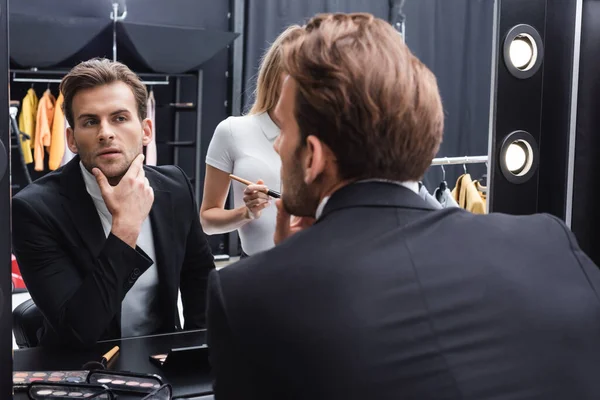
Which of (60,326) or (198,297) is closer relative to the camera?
(60,326)

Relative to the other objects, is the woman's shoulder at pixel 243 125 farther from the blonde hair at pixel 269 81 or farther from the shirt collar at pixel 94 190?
the shirt collar at pixel 94 190

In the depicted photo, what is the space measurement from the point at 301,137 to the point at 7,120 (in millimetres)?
514

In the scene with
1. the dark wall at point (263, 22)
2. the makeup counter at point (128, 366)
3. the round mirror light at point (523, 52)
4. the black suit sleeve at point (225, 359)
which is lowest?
the makeup counter at point (128, 366)

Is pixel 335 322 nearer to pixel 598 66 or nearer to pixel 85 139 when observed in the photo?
pixel 85 139

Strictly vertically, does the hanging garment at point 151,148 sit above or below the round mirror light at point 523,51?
below

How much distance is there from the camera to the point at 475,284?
0.88 m

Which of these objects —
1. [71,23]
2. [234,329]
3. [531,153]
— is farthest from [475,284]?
[71,23]

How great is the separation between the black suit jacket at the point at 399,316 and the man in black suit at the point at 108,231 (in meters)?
0.71

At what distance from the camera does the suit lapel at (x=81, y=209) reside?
5.53 ft

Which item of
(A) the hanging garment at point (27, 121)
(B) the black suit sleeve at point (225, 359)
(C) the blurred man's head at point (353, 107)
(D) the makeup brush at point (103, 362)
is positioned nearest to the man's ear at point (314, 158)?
(C) the blurred man's head at point (353, 107)

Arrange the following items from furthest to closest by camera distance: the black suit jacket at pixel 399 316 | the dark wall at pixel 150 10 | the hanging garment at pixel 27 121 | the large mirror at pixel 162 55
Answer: the dark wall at pixel 150 10, the hanging garment at pixel 27 121, the large mirror at pixel 162 55, the black suit jacket at pixel 399 316

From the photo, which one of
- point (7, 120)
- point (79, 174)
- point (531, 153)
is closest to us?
point (7, 120)

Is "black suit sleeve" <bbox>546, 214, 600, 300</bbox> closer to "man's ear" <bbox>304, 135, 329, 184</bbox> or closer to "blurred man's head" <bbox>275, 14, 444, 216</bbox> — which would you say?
"blurred man's head" <bbox>275, 14, 444, 216</bbox>

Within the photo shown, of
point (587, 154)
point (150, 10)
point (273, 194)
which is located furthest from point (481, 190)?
point (150, 10)
